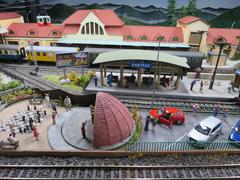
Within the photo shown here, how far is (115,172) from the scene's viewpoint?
429 inches

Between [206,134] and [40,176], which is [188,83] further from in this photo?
[40,176]

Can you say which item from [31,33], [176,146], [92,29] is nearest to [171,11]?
[92,29]

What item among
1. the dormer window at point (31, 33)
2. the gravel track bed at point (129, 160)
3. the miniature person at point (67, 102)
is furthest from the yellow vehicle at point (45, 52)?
the gravel track bed at point (129, 160)

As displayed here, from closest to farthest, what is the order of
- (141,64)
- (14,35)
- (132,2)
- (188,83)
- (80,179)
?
1. (80,179)
2. (141,64)
3. (188,83)
4. (14,35)
5. (132,2)

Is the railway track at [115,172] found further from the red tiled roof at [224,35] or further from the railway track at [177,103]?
the red tiled roof at [224,35]

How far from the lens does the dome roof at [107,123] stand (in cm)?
1324

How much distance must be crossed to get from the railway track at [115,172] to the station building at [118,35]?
968 inches

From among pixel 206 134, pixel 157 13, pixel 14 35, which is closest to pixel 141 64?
pixel 206 134

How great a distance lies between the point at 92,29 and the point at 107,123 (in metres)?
26.0

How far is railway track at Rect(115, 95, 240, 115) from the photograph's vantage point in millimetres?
19688

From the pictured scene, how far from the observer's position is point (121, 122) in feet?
46.1

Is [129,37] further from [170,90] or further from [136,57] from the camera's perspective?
[170,90]

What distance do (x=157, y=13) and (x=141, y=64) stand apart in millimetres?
37485

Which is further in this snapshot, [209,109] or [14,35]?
[14,35]
